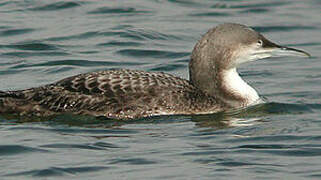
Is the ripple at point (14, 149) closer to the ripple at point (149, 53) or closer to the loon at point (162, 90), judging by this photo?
the loon at point (162, 90)

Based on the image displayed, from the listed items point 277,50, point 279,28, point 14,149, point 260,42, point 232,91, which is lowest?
point 279,28

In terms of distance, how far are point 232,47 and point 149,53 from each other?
4574mm

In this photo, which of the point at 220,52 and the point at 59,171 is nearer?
the point at 59,171

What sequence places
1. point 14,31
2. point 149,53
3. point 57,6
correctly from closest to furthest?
point 149,53 → point 14,31 → point 57,6

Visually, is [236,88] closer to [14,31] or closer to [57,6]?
[14,31]

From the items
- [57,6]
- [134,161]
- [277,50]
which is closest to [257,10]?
[57,6]

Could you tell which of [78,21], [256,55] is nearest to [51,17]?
[78,21]

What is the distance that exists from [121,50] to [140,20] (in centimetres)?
197

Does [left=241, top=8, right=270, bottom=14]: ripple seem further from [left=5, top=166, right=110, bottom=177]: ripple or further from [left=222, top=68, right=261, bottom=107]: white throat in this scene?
[left=5, top=166, right=110, bottom=177]: ripple

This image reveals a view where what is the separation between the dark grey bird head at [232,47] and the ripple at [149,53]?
13.4 feet

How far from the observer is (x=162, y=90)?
12.0 m

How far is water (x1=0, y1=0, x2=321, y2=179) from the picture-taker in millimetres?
10188

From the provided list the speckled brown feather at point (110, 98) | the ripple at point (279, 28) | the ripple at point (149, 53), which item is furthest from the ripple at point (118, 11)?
the speckled brown feather at point (110, 98)

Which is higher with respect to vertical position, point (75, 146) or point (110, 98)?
point (110, 98)
